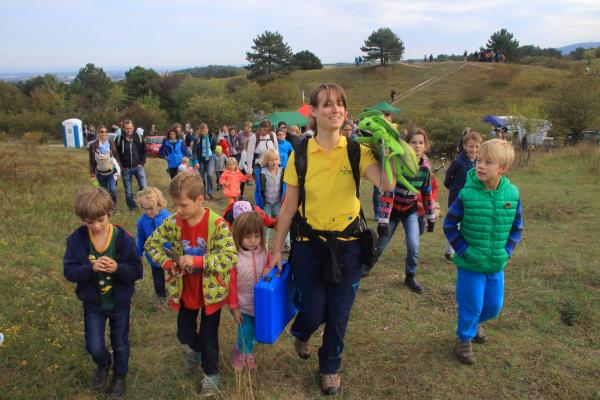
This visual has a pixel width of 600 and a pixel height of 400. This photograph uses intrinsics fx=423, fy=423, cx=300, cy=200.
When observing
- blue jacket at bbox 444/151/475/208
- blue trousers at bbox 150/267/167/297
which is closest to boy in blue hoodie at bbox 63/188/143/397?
blue trousers at bbox 150/267/167/297

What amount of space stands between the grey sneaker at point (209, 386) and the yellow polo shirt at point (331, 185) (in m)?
1.34

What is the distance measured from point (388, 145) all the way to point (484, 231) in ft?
3.96

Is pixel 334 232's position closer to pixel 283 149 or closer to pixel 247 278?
pixel 247 278

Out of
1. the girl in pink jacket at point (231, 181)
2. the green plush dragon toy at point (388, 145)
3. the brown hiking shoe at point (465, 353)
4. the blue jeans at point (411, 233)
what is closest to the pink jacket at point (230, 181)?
the girl in pink jacket at point (231, 181)

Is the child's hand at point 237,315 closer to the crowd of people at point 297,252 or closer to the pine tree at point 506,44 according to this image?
the crowd of people at point 297,252

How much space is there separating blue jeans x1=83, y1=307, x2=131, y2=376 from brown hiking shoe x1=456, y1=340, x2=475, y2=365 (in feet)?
8.50

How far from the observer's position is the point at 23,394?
3059mm

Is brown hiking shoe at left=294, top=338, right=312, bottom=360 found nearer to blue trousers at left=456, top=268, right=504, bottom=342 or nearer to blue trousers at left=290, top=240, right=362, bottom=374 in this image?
blue trousers at left=290, top=240, right=362, bottom=374

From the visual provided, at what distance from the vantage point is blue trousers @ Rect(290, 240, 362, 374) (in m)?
2.88

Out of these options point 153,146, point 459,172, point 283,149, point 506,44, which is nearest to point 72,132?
point 153,146

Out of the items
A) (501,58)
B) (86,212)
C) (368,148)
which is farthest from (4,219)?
(501,58)

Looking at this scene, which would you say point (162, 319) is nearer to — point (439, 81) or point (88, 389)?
point (88, 389)

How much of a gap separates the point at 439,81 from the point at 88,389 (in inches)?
2287

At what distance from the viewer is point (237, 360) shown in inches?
130
